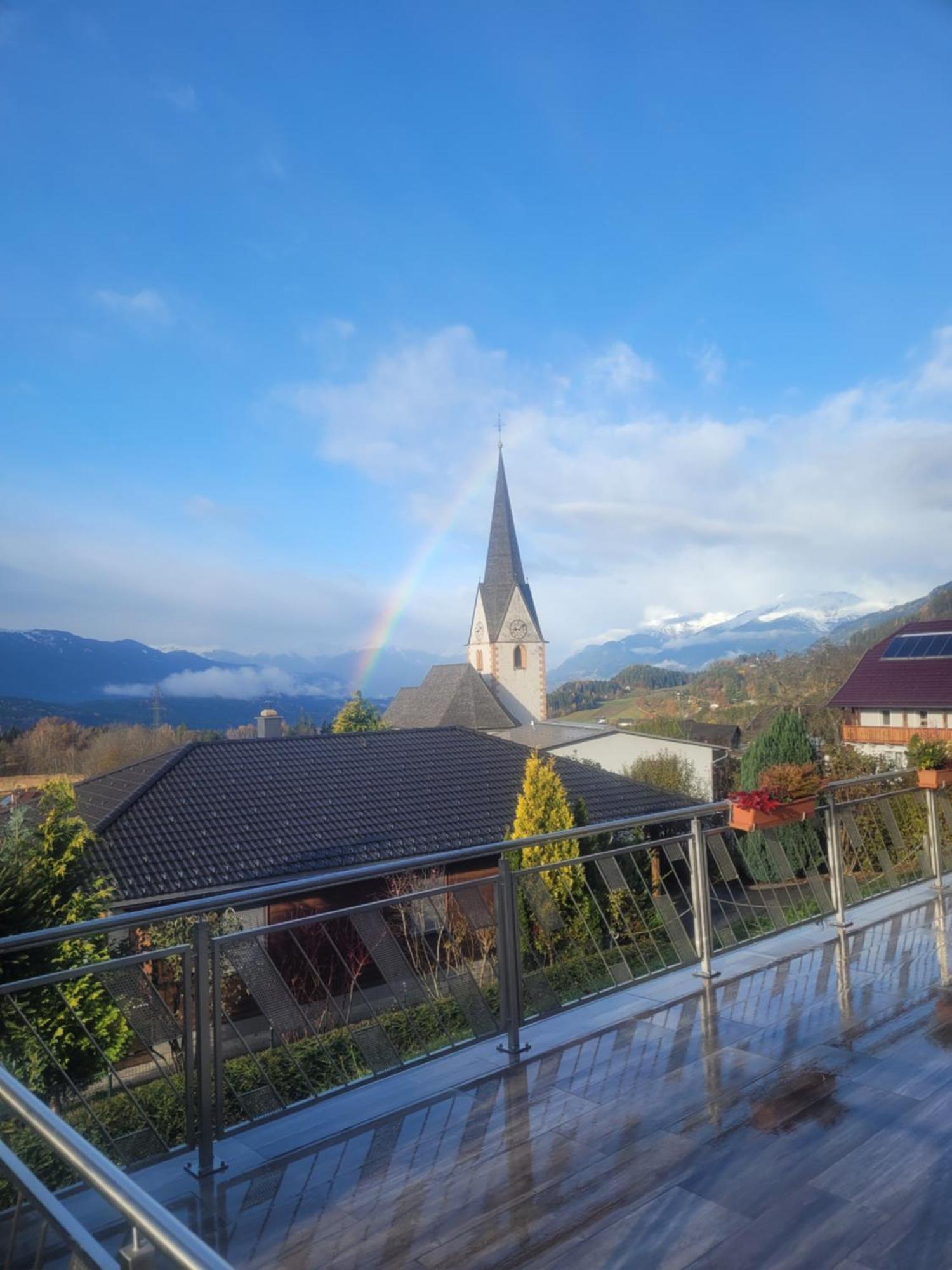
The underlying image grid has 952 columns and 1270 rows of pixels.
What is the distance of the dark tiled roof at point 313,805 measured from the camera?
14695mm

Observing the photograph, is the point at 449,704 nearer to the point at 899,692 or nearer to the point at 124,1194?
the point at 899,692

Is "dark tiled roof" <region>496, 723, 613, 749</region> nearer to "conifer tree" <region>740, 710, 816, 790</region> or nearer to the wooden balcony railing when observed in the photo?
the wooden balcony railing

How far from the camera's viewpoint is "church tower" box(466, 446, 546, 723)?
2345 inches

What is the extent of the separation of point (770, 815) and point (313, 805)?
13.3m

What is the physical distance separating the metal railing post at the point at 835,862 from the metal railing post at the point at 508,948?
2.62 metres

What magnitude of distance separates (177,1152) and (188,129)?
18706mm

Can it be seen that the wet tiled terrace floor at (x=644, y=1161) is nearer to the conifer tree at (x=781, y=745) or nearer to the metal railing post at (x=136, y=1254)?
the metal railing post at (x=136, y=1254)

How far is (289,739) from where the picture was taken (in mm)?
19594

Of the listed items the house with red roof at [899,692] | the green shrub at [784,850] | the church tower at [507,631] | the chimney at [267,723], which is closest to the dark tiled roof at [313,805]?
the green shrub at [784,850]

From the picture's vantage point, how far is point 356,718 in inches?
1817

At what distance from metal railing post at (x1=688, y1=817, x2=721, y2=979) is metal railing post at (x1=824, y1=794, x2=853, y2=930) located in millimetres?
1132

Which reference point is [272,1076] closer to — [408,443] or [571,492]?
[408,443]

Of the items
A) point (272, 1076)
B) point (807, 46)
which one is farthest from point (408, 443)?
point (272, 1076)

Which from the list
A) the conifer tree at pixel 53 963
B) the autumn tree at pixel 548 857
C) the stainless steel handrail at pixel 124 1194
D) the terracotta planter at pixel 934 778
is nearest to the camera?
the stainless steel handrail at pixel 124 1194
